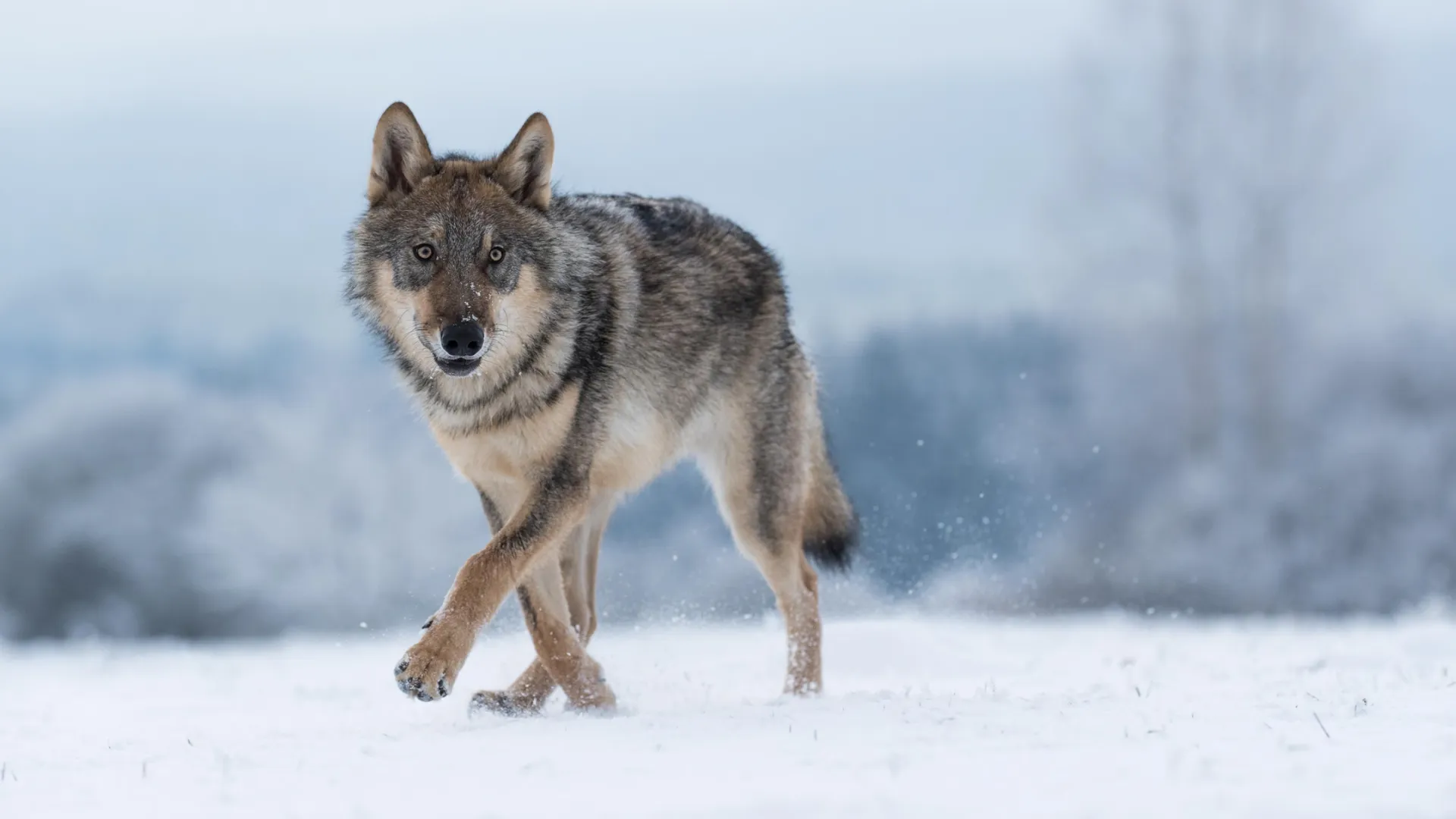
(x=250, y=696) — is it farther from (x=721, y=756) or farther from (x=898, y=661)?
(x=721, y=756)

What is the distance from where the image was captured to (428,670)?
4461mm

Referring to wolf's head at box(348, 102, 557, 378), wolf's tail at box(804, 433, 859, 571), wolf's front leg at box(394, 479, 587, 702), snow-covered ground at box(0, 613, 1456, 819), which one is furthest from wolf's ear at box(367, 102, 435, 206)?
wolf's tail at box(804, 433, 859, 571)

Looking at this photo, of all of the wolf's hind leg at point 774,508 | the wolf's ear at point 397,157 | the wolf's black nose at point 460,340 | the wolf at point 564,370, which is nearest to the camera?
the wolf's black nose at point 460,340

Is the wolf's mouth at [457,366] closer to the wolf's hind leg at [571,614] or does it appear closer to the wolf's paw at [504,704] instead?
the wolf's hind leg at [571,614]

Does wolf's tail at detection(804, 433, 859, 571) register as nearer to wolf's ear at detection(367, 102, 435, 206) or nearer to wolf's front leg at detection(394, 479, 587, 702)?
wolf's front leg at detection(394, 479, 587, 702)

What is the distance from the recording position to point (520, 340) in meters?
5.04

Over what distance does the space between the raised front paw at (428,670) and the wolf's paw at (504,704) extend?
→ 115 centimetres

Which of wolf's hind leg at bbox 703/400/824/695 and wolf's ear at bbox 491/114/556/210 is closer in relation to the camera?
wolf's ear at bbox 491/114/556/210

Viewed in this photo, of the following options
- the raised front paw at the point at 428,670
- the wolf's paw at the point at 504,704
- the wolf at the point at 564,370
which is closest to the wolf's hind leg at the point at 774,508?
the wolf at the point at 564,370

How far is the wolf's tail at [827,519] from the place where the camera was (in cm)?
662

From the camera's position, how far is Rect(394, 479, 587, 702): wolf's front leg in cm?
446

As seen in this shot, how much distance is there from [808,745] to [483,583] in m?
1.31

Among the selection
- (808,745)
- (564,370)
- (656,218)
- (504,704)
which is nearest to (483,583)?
(564,370)

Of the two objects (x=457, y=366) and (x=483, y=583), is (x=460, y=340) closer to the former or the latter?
(x=457, y=366)
